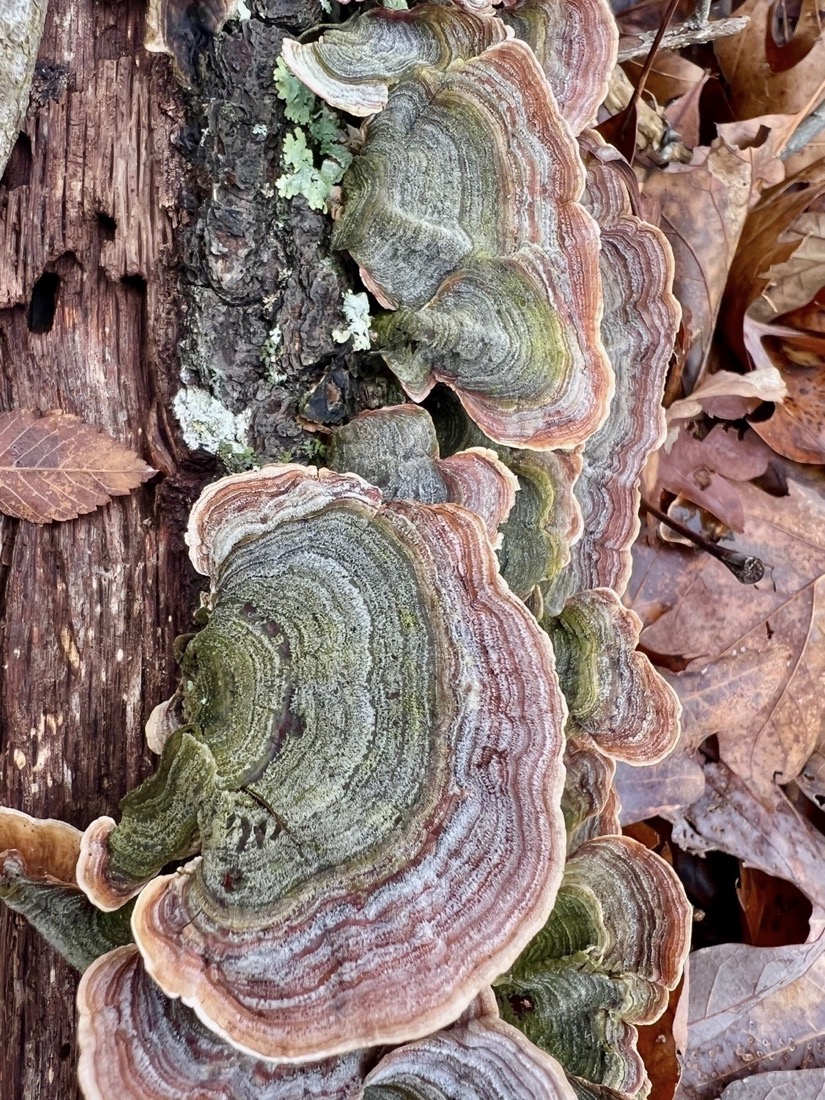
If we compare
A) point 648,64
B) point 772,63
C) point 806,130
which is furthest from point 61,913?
point 772,63

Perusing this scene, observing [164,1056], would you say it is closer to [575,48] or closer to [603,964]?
[603,964]

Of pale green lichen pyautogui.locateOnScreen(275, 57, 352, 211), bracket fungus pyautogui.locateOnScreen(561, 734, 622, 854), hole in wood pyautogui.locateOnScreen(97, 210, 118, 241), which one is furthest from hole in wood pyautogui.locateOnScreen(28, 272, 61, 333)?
bracket fungus pyautogui.locateOnScreen(561, 734, 622, 854)

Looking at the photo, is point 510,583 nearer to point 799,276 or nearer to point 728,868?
point 728,868

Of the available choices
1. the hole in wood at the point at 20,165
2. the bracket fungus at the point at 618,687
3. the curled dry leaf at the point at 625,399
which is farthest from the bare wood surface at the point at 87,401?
the curled dry leaf at the point at 625,399

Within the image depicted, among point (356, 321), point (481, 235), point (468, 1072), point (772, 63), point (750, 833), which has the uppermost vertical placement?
point (772, 63)

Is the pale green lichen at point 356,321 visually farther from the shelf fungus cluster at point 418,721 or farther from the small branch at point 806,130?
the small branch at point 806,130

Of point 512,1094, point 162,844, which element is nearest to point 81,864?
point 162,844
